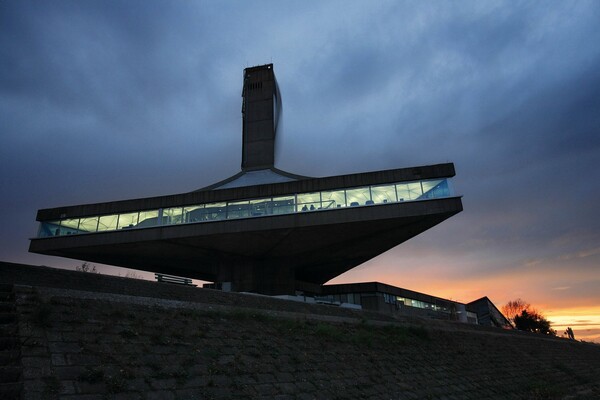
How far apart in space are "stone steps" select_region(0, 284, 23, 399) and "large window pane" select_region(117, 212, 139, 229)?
1049 inches

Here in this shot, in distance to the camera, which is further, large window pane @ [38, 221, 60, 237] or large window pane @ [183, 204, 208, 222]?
large window pane @ [38, 221, 60, 237]

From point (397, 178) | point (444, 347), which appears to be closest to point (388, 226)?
point (397, 178)

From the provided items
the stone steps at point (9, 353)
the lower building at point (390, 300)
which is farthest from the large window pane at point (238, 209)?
the stone steps at point (9, 353)

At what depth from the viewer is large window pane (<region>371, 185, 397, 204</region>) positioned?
29.2 m

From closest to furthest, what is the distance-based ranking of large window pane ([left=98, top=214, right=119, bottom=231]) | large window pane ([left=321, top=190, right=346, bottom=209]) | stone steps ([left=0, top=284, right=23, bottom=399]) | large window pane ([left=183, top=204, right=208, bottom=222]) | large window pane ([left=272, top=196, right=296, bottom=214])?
stone steps ([left=0, top=284, right=23, bottom=399])
large window pane ([left=321, top=190, right=346, bottom=209])
large window pane ([left=272, top=196, right=296, bottom=214])
large window pane ([left=183, top=204, right=208, bottom=222])
large window pane ([left=98, top=214, right=119, bottom=231])

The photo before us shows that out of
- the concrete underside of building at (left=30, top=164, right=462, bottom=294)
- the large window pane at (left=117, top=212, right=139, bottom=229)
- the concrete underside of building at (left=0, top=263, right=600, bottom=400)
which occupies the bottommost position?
the concrete underside of building at (left=0, top=263, right=600, bottom=400)

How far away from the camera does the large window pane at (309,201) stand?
99.3ft

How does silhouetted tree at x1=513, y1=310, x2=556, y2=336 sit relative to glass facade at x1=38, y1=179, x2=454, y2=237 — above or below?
below

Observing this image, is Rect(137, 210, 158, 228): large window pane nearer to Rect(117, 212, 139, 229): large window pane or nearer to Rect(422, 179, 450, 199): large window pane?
Rect(117, 212, 139, 229): large window pane

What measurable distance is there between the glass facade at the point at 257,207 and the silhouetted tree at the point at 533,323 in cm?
5591

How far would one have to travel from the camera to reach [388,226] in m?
30.8

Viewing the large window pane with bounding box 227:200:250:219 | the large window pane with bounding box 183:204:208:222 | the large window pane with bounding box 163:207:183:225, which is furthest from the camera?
the large window pane with bounding box 163:207:183:225

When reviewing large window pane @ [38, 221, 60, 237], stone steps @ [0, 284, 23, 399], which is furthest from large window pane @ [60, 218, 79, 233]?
stone steps @ [0, 284, 23, 399]

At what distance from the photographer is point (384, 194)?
29.4 metres
